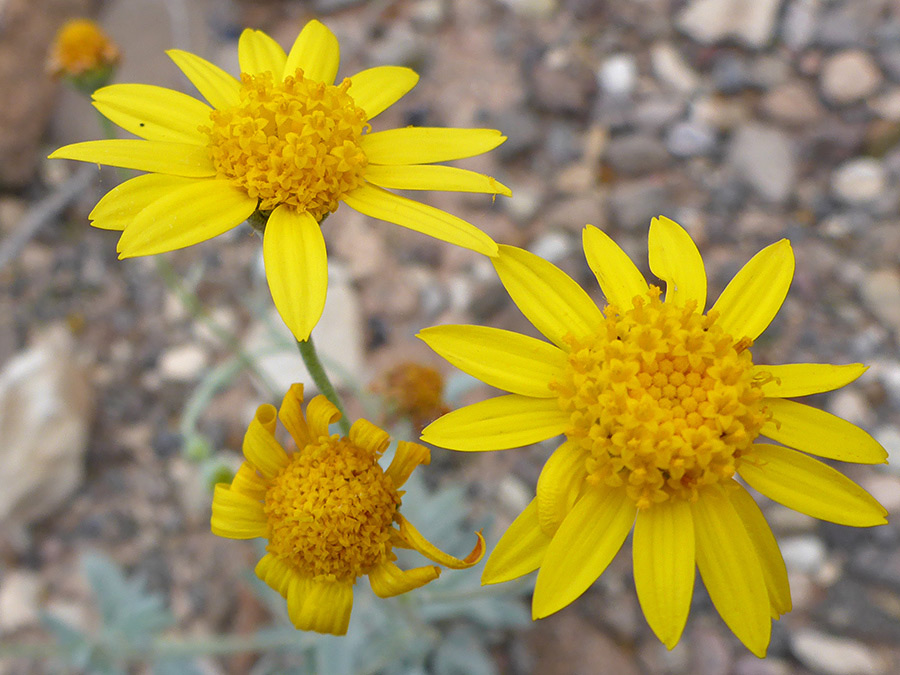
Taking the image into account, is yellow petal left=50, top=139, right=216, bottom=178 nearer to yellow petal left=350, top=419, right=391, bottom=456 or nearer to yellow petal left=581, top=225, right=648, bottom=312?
yellow petal left=350, top=419, right=391, bottom=456

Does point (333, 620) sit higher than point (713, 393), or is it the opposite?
point (713, 393)

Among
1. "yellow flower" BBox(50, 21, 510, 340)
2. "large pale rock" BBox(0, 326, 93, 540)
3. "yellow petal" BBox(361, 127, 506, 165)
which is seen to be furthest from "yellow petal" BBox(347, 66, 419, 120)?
"large pale rock" BBox(0, 326, 93, 540)

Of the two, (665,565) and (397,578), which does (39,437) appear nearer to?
(397,578)

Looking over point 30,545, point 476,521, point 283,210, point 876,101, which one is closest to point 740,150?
point 876,101

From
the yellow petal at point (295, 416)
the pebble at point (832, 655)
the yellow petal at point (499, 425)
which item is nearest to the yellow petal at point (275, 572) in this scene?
the yellow petal at point (295, 416)

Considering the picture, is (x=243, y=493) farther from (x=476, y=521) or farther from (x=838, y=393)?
(x=838, y=393)
